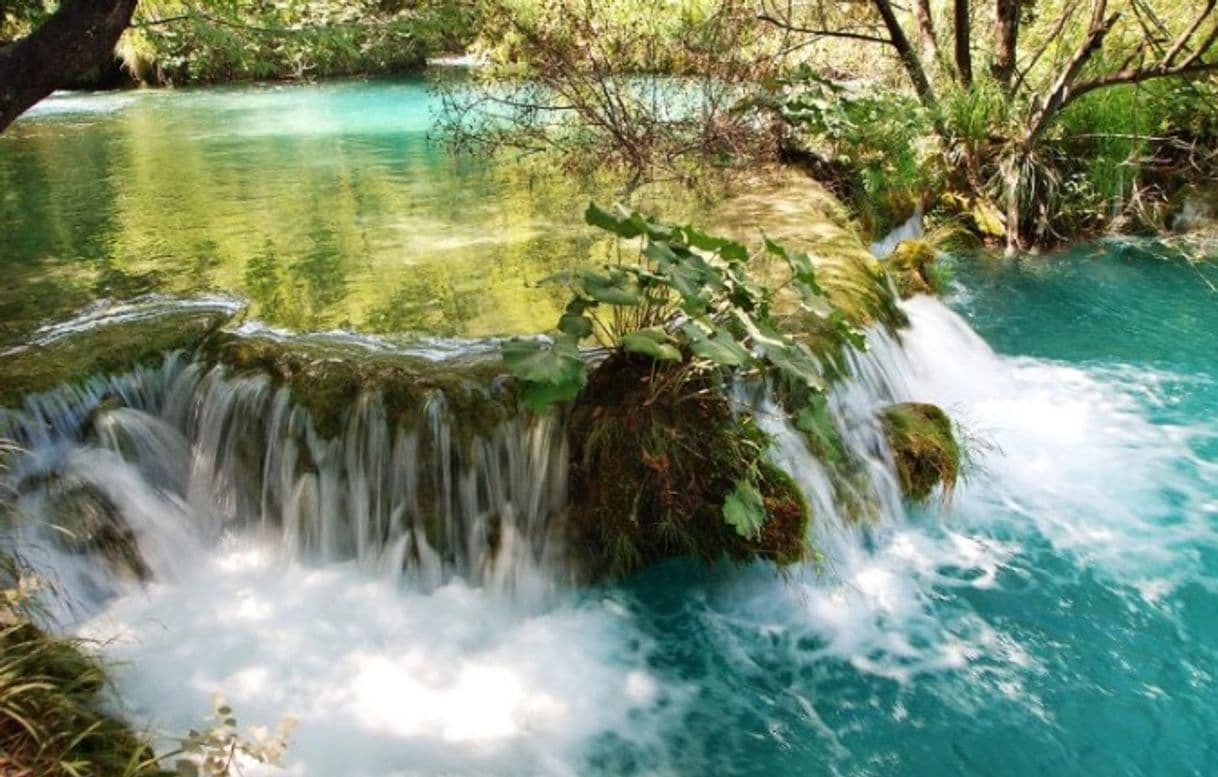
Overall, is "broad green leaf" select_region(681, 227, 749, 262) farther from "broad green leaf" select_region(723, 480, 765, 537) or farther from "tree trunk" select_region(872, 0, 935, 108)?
"tree trunk" select_region(872, 0, 935, 108)

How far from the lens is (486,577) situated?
447 cm

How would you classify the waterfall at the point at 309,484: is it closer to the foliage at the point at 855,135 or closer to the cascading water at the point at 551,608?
the cascading water at the point at 551,608

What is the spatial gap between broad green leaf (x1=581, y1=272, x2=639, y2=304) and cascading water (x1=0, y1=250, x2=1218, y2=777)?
79cm

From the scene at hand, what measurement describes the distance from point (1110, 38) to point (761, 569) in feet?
28.6

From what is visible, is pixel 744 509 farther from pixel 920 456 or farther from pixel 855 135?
pixel 855 135

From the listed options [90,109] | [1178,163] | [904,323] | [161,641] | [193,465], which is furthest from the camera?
[90,109]

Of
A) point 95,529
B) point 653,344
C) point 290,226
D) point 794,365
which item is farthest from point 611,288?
point 290,226

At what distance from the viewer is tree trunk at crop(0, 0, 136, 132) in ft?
12.6

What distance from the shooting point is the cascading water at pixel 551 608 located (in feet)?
12.2

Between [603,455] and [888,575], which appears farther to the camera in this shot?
[888,575]

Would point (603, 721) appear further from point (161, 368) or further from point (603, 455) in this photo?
point (161, 368)

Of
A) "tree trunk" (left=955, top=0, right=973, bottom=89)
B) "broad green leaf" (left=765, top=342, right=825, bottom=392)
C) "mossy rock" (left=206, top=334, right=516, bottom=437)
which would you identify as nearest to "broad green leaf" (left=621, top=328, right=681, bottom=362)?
"broad green leaf" (left=765, top=342, right=825, bottom=392)

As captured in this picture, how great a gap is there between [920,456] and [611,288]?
2118 millimetres

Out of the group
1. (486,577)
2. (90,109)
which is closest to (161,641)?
(486,577)
